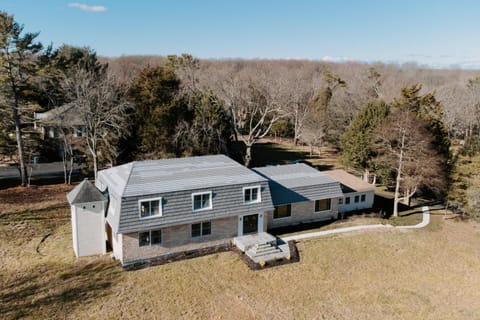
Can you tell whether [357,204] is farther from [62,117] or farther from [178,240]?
[62,117]

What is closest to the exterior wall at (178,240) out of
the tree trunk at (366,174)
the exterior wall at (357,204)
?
the exterior wall at (357,204)

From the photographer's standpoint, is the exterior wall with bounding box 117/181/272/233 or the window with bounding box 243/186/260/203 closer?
the exterior wall with bounding box 117/181/272/233

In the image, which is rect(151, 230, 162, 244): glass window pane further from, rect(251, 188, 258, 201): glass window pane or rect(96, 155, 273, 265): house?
rect(251, 188, 258, 201): glass window pane

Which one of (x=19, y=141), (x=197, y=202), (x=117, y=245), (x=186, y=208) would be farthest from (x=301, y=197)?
(x=19, y=141)

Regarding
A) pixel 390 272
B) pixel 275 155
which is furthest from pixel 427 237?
pixel 275 155

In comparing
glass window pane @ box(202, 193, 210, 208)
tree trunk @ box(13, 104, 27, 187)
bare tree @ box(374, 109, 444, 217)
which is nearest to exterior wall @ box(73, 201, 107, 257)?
glass window pane @ box(202, 193, 210, 208)

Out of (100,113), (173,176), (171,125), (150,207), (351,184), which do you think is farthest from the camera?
(171,125)
